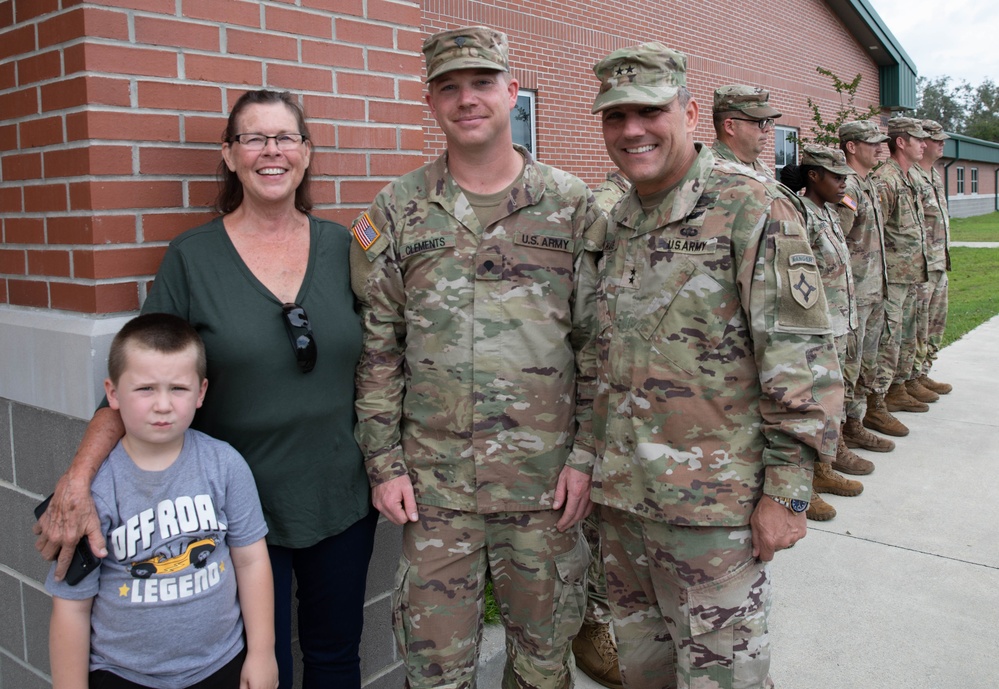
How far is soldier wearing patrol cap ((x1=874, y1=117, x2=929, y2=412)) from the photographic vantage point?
655 cm

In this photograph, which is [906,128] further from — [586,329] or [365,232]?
[365,232]

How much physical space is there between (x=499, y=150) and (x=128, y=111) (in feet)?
3.42

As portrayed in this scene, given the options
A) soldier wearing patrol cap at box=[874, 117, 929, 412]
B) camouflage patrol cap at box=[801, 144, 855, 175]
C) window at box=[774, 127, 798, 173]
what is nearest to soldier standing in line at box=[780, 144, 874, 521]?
camouflage patrol cap at box=[801, 144, 855, 175]

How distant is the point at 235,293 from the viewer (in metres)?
2.14

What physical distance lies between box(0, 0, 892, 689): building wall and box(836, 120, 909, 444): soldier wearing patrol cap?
4.12m

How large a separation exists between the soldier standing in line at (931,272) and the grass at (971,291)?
2701 mm

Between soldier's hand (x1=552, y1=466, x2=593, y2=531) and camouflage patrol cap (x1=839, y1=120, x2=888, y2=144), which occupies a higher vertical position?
camouflage patrol cap (x1=839, y1=120, x2=888, y2=144)

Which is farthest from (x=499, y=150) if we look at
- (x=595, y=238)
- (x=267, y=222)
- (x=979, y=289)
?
(x=979, y=289)

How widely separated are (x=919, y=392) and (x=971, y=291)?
26.9ft

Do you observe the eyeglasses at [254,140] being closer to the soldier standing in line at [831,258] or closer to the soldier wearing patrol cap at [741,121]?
the soldier standing in line at [831,258]

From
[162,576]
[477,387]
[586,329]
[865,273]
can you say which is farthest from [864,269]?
[162,576]

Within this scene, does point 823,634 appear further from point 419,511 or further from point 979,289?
point 979,289

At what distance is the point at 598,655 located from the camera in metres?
3.17

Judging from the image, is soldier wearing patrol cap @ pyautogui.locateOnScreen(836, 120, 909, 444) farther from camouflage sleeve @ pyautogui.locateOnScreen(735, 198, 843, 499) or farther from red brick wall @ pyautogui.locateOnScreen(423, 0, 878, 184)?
red brick wall @ pyautogui.locateOnScreen(423, 0, 878, 184)
